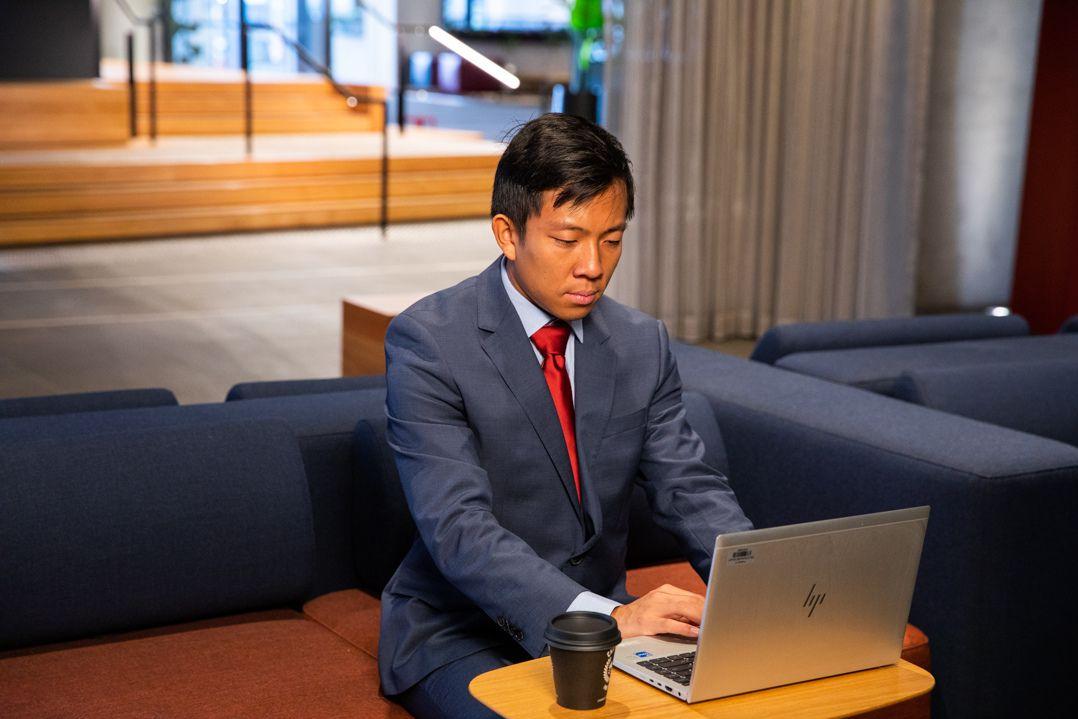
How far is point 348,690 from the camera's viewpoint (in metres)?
2.26

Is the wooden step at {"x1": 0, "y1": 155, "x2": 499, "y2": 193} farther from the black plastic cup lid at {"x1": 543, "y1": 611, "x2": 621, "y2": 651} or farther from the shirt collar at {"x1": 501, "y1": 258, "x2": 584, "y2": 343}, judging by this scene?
the black plastic cup lid at {"x1": 543, "y1": 611, "x2": 621, "y2": 651}

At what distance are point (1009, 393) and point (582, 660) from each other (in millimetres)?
2213

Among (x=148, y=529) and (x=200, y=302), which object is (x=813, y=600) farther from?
(x=200, y=302)

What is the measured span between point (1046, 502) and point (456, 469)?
1.31m

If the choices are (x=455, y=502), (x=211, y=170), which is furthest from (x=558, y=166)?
(x=211, y=170)

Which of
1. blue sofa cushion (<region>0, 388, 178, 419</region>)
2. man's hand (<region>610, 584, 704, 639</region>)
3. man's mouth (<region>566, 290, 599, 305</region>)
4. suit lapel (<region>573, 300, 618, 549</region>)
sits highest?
man's mouth (<region>566, 290, 599, 305</region>)

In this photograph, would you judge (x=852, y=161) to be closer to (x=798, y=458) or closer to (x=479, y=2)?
(x=798, y=458)

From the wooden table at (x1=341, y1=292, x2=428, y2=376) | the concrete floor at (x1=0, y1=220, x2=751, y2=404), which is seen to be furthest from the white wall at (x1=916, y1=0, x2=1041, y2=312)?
the wooden table at (x1=341, y1=292, x2=428, y2=376)

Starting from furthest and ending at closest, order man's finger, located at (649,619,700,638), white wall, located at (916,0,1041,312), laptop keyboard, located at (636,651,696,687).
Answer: white wall, located at (916,0,1041,312) → man's finger, located at (649,619,700,638) → laptop keyboard, located at (636,651,696,687)

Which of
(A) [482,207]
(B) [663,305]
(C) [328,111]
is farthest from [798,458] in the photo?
(C) [328,111]

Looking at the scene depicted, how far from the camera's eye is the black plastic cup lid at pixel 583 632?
5.12 feet

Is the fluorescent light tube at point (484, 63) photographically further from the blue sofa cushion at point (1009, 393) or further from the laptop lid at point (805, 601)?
the laptop lid at point (805, 601)

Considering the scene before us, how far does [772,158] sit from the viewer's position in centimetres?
696

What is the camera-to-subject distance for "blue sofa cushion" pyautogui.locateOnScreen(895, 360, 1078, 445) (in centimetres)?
336
